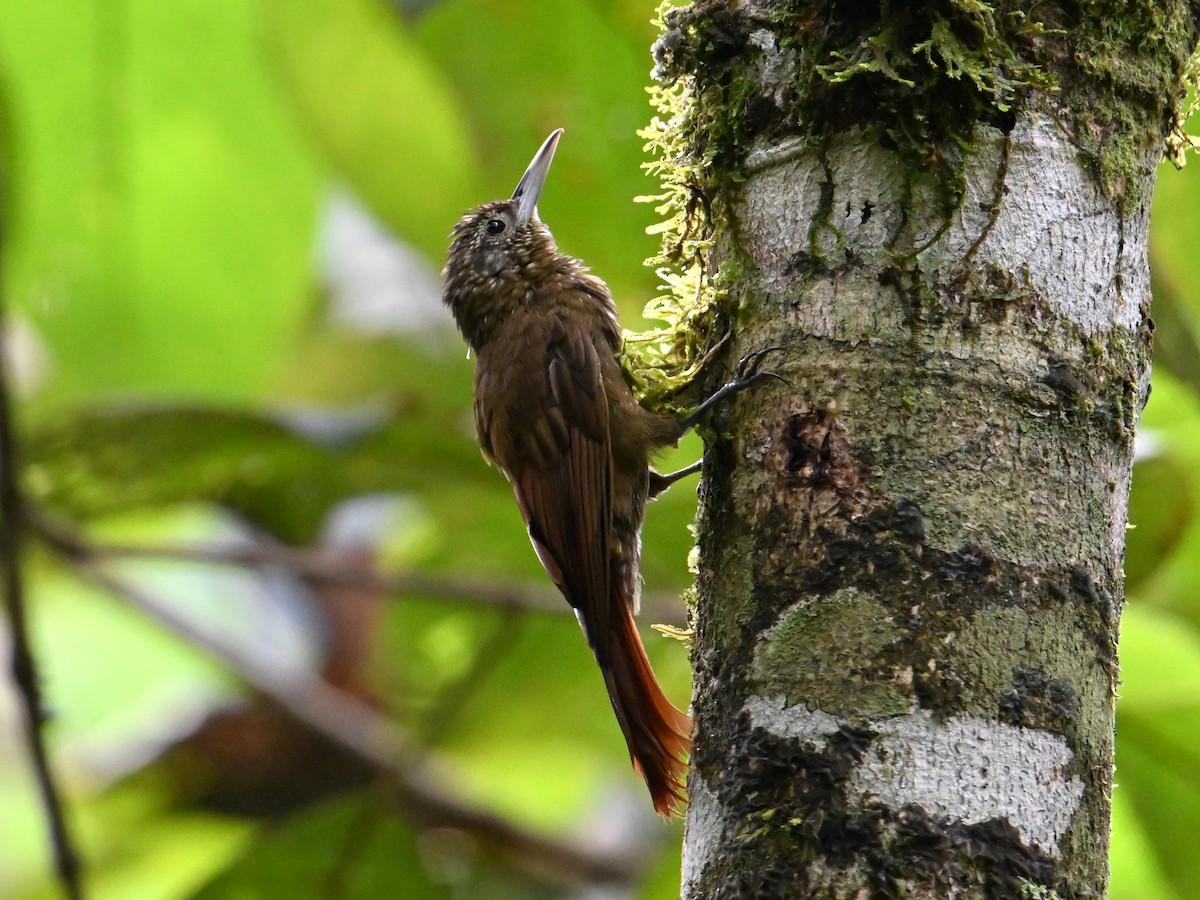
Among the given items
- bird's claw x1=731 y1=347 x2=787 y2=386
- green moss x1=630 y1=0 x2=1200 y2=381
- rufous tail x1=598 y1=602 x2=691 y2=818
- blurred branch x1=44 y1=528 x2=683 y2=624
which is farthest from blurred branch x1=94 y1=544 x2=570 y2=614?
bird's claw x1=731 y1=347 x2=787 y2=386

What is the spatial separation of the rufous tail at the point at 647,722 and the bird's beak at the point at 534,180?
1238mm

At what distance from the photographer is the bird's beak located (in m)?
3.55

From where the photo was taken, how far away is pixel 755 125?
2.23m

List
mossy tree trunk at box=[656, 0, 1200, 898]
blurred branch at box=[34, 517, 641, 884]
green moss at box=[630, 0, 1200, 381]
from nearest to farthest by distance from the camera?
1. mossy tree trunk at box=[656, 0, 1200, 898]
2. green moss at box=[630, 0, 1200, 381]
3. blurred branch at box=[34, 517, 641, 884]

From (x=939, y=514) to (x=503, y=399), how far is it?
1.77 metres

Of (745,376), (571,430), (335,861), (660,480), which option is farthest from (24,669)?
(745,376)

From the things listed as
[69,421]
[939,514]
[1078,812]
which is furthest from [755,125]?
[69,421]

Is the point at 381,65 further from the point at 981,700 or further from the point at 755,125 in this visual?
the point at 981,700

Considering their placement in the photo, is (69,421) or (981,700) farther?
(69,421)

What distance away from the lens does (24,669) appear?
3.35 m

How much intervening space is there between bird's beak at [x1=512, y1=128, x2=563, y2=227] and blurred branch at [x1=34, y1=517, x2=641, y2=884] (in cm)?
105

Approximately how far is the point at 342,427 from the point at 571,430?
632 millimetres

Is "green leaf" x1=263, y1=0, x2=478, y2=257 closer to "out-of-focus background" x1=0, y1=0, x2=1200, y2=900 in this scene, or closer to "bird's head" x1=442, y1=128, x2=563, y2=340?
"out-of-focus background" x1=0, y1=0, x2=1200, y2=900

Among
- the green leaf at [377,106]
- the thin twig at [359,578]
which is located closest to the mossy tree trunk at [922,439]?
the green leaf at [377,106]
